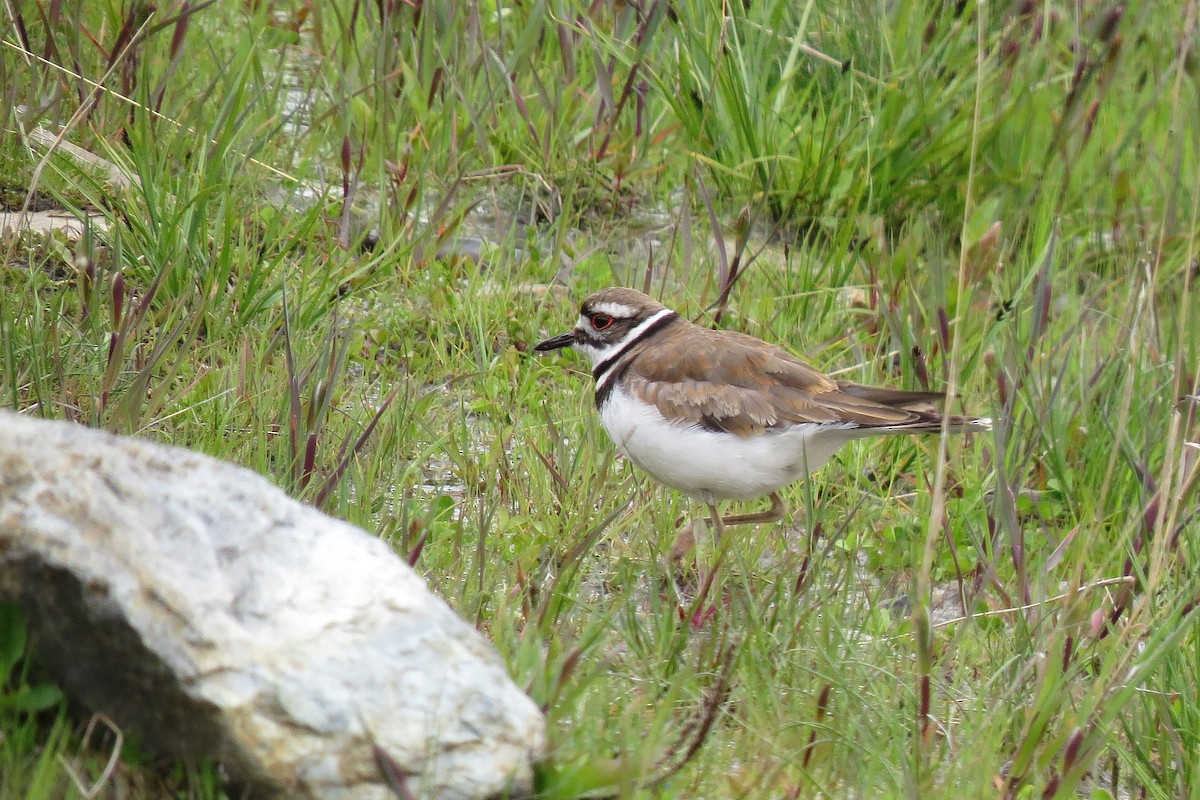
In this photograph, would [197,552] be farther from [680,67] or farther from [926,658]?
[680,67]

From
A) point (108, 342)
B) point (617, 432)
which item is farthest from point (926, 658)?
point (108, 342)

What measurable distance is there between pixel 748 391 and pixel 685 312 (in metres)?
1.33

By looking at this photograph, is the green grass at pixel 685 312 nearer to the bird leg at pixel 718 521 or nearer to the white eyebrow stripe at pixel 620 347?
the bird leg at pixel 718 521

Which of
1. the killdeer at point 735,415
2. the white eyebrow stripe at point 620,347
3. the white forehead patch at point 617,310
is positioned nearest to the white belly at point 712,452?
the killdeer at point 735,415

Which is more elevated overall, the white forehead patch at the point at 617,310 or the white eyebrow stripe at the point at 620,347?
the white forehead patch at the point at 617,310

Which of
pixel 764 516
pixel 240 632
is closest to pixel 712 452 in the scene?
pixel 764 516

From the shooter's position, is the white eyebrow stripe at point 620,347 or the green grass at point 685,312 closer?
the green grass at point 685,312

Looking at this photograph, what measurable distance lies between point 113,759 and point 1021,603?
102 inches

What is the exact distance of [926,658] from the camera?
2.96m

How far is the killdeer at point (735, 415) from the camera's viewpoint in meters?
4.50

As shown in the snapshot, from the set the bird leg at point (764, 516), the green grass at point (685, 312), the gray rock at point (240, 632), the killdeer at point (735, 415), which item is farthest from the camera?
the bird leg at point (764, 516)

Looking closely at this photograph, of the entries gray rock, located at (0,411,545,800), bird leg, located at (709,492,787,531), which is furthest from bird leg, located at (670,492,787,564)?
gray rock, located at (0,411,545,800)

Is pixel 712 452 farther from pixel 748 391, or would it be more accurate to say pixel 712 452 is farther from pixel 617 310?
pixel 617 310

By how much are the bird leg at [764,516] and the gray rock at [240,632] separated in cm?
218
